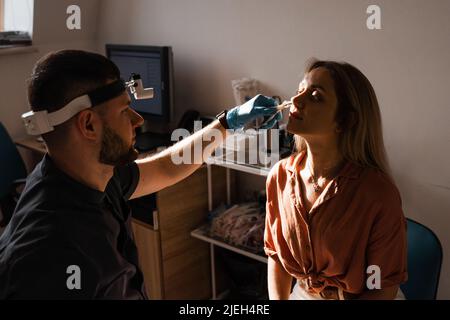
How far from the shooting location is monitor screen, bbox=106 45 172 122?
2695 mm

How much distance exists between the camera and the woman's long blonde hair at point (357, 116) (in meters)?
1.51

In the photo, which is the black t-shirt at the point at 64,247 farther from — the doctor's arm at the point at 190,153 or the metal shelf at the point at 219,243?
the metal shelf at the point at 219,243

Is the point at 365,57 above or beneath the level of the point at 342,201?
above

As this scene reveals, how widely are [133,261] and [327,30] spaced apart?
1.39m

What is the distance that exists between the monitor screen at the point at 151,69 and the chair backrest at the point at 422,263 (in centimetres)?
150

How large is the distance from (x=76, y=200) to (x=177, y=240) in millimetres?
1408

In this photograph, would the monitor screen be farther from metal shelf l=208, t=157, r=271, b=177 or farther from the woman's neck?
the woman's neck

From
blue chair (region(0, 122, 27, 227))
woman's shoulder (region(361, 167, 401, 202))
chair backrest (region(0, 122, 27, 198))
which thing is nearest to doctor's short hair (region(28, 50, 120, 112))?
woman's shoulder (region(361, 167, 401, 202))

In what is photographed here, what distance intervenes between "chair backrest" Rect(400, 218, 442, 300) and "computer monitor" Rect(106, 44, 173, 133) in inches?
59.0

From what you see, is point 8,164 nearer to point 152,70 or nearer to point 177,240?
point 152,70

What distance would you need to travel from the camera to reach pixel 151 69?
9.07ft

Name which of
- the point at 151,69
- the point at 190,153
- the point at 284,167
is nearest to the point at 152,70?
the point at 151,69

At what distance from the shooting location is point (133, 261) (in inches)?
54.7

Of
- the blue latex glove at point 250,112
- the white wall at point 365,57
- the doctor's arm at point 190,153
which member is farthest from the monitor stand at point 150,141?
the blue latex glove at point 250,112
